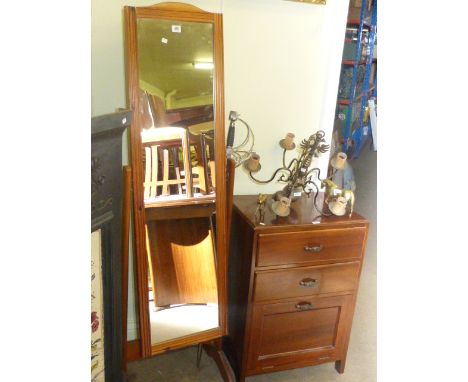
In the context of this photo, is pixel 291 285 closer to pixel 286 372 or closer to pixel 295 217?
pixel 295 217

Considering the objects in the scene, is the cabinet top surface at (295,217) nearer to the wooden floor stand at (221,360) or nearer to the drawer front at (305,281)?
the drawer front at (305,281)

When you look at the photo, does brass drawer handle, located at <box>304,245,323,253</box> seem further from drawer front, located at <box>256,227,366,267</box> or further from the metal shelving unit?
the metal shelving unit

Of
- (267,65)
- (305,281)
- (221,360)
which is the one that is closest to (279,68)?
(267,65)

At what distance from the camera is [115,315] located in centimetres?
116

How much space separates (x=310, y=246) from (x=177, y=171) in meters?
0.57

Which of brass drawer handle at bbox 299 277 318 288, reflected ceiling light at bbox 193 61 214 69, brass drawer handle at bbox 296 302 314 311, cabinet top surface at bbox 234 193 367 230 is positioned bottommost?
brass drawer handle at bbox 296 302 314 311

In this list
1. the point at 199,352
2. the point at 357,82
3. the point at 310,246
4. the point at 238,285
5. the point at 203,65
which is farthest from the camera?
the point at 357,82

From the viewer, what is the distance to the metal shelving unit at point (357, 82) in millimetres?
2432

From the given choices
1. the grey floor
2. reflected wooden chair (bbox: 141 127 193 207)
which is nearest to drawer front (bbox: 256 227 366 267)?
reflected wooden chair (bbox: 141 127 193 207)

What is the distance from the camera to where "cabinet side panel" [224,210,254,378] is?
4.99 ft

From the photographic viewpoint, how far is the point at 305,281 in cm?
155

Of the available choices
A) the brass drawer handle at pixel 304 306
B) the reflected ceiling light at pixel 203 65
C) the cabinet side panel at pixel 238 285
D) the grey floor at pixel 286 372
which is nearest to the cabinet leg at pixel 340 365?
the grey floor at pixel 286 372
